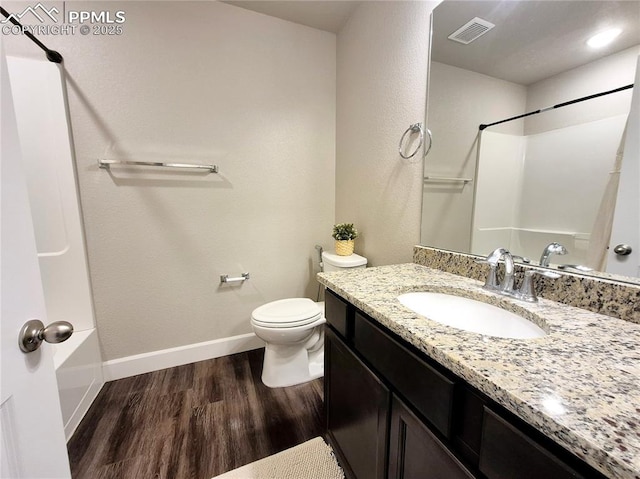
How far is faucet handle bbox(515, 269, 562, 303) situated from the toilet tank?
962 mm

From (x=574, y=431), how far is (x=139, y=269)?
2.10m

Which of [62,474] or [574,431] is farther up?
[574,431]

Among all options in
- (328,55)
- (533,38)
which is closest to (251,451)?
(533,38)

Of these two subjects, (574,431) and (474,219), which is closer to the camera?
(574,431)

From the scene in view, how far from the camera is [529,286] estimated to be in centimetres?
85

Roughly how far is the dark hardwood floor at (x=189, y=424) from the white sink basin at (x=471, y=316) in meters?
0.93

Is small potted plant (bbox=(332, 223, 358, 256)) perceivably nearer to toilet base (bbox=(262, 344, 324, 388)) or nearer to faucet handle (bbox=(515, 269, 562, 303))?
toilet base (bbox=(262, 344, 324, 388))

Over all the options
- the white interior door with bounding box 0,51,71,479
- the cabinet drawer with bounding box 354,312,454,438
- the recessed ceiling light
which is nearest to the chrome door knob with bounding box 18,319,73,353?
the white interior door with bounding box 0,51,71,479

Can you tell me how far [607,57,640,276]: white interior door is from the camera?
711 mm

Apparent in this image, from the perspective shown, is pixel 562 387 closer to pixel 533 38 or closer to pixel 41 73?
pixel 533 38

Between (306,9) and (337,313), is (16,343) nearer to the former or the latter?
(337,313)

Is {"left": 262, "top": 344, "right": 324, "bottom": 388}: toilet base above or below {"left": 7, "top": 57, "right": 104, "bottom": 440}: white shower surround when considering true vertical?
below

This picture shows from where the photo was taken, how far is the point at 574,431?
0.35m

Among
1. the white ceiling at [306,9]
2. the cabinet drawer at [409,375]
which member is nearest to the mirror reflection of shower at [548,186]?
the cabinet drawer at [409,375]
